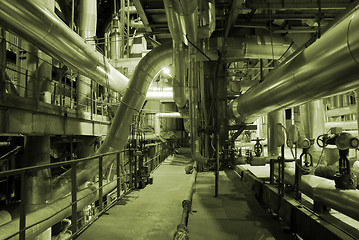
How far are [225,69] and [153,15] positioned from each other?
2524 millimetres

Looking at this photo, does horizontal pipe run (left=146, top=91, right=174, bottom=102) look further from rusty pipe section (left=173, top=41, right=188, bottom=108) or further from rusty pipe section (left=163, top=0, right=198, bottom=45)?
rusty pipe section (left=163, top=0, right=198, bottom=45)

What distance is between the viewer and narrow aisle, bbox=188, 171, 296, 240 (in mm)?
2547

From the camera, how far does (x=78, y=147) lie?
23.3 ft

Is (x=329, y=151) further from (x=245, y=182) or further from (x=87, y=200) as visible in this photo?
(x=87, y=200)

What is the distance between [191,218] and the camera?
3.06 metres

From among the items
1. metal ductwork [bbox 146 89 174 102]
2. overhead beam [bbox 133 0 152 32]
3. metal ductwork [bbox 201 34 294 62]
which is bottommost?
metal ductwork [bbox 146 89 174 102]

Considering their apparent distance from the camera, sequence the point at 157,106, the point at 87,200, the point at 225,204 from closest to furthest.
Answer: the point at 225,204 < the point at 87,200 < the point at 157,106

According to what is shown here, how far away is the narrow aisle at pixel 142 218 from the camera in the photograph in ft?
8.08

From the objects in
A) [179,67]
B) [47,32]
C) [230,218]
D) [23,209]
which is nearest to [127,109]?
[179,67]

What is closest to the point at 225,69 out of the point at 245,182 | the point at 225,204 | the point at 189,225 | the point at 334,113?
the point at 245,182

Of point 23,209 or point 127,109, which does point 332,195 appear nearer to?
point 23,209

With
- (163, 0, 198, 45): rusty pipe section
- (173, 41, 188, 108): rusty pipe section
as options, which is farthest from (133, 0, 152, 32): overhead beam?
(163, 0, 198, 45): rusty pipe section

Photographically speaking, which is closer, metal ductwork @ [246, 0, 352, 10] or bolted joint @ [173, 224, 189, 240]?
bolted joint @ [173, 224, 189, 240]

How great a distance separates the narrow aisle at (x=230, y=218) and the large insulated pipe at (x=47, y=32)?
2.76m
